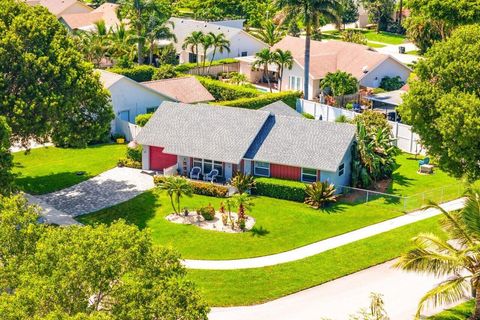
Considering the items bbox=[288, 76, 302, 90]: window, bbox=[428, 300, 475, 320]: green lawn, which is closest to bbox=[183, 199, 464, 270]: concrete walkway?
bbox=[428, 300, 475, 320]: green lawn

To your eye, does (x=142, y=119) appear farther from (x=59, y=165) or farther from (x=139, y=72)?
(x=139, y=72)

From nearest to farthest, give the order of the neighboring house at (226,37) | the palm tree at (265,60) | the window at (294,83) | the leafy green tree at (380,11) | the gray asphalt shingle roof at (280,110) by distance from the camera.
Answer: the gray asphalt shingle roof at (280,110) < the palm tree at (265,60) < the window at (294,83) < the neighboring house at (226,37) < the leafy green tree at (380,11)

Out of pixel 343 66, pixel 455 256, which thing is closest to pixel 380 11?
pixel 343 66

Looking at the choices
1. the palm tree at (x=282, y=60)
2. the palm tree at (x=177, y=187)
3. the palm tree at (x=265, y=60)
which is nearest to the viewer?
the palm tree at (x=177, y=187)

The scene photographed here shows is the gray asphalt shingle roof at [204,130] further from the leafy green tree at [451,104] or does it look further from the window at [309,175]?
the leafy green tree at [451,104]

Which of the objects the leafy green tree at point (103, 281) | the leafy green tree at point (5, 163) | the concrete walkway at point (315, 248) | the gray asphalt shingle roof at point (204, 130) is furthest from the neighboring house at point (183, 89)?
the leafy green tree at point (103, 281)

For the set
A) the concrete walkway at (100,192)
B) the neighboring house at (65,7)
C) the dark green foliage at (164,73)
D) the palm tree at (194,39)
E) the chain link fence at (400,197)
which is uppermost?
the neighboring house at (65,7)
